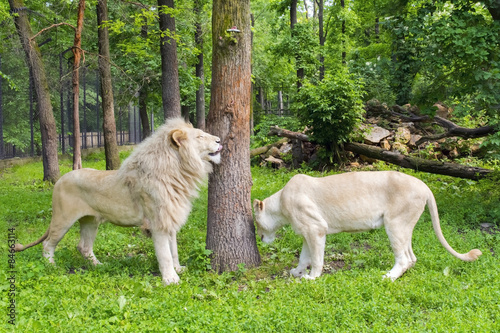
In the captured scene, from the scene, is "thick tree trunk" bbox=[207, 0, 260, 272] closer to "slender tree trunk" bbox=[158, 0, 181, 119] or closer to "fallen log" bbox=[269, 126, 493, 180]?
"fallen log" bbox=[269, 126, 493, 180]

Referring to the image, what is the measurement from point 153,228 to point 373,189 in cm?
288

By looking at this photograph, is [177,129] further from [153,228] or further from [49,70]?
[49,70]

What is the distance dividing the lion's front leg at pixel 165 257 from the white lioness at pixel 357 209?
158 centimetres

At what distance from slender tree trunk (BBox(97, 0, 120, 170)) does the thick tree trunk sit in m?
7.61

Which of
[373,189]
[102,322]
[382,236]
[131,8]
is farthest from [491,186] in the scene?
[131,8]

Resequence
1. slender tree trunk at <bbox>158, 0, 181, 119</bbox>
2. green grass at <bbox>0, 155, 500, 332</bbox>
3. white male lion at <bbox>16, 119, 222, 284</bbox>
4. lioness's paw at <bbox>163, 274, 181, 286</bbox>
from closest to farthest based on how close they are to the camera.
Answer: green grass at <bbox>0, 155, 500, 332</bbox> → lioness's paw at <bbox>163, 274, 181, 286</bbox> → white male lion at <bbox>16, 119, 222, 284</bbox> → slender tree trunk at <bbox>158, 0, 181, 119</bbox>

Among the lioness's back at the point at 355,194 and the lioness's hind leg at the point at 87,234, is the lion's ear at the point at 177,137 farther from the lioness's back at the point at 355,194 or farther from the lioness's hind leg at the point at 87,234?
the lioness's hind leg at the point at 87,234

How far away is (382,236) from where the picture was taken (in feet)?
25.2

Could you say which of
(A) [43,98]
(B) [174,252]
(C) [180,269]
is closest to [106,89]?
(A) [43,98]

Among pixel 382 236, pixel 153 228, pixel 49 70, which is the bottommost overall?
pixel 382 236

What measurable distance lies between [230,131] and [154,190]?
1.26 m

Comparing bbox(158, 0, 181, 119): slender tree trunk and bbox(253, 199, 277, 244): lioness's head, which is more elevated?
bbox(158, 0, 181, 119): slender tree trunk

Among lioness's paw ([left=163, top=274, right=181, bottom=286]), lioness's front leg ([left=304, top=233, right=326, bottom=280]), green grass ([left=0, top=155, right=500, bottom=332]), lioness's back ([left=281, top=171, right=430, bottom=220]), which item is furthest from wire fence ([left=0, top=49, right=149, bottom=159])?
lioness's front leg ([left=304, top=233, right=326, bottom=280])

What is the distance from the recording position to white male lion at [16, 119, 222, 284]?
236 inches
